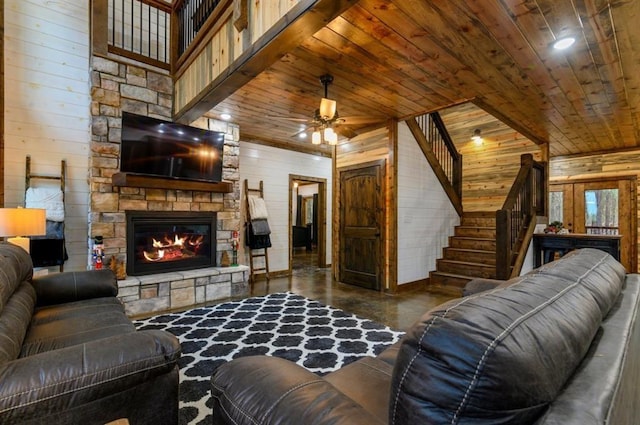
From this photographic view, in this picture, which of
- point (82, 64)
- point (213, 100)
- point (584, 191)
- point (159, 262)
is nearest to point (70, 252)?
point (159, 262)

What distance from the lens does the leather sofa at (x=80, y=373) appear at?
3.33ft

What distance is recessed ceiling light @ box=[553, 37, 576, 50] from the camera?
98.1 inches

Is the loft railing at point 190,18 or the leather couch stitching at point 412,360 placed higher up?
the loft railing at point 190,18

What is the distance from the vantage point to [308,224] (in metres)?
10.5

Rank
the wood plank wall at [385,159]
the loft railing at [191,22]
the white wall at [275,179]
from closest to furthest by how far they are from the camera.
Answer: the loft railing at [191,22] < the wood plank wall at [385,159] < the white wall at [275,179]

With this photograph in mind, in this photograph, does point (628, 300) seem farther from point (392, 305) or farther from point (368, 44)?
point (392, 305)

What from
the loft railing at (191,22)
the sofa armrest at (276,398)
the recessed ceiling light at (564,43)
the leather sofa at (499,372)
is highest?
the loft railing at (191,22)

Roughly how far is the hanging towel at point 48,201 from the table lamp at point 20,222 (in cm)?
82

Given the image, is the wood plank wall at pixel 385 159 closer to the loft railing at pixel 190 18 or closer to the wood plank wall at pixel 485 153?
the wood plank wall at pixel 485 153

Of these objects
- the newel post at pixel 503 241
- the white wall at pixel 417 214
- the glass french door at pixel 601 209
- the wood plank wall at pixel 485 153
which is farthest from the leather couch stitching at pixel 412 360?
the glass french door at pixel 601 209

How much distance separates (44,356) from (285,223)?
5026 millimetres

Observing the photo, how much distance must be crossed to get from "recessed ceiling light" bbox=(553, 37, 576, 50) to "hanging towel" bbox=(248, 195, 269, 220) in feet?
14.5

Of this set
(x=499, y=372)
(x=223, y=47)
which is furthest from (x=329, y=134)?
(x=499, y=372)

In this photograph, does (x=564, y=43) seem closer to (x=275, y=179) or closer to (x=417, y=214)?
(x=417, y=214)
